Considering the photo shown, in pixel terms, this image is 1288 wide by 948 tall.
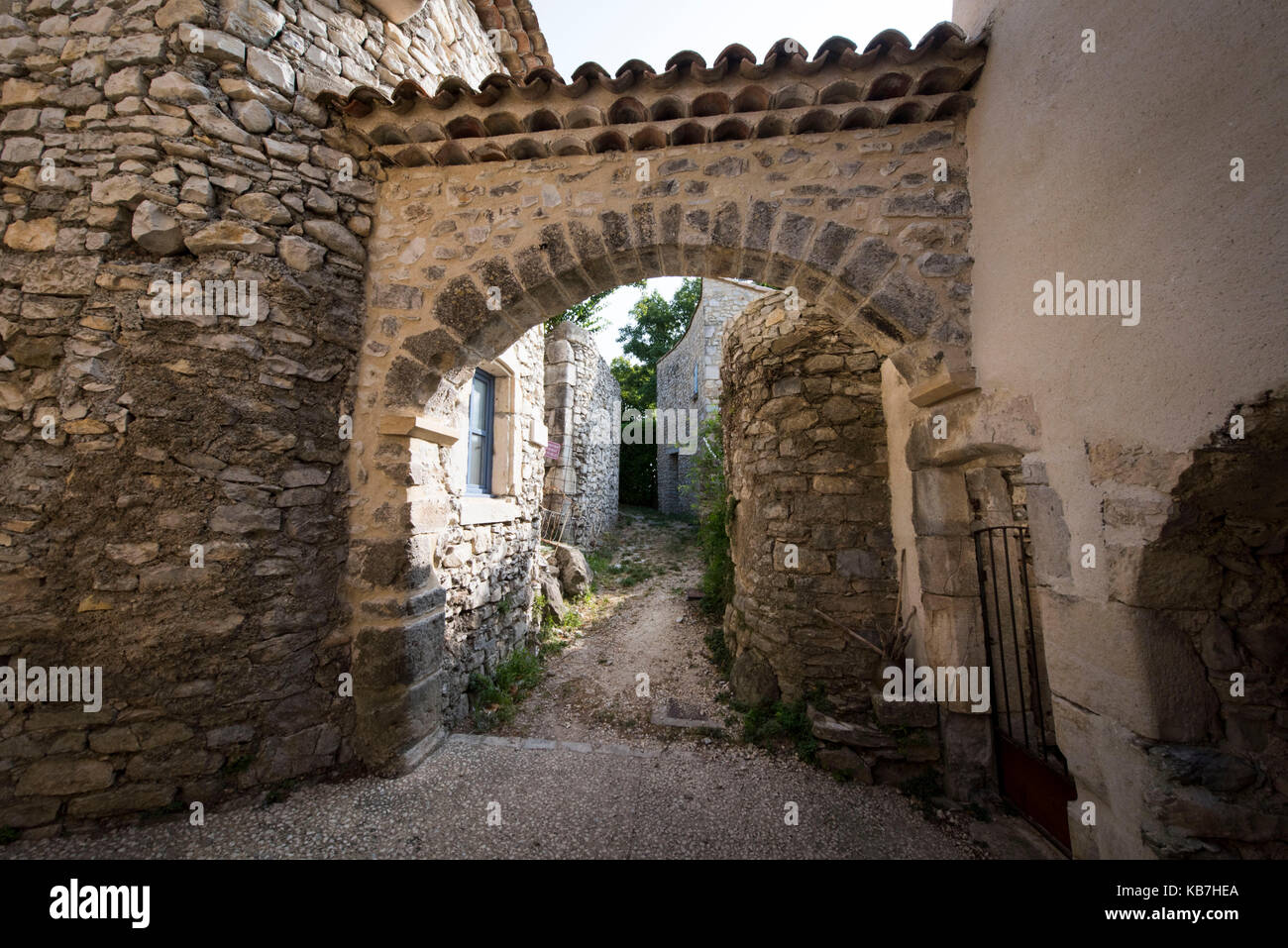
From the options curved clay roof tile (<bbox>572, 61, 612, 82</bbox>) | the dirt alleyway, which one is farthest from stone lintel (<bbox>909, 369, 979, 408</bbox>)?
the dirt alleyway

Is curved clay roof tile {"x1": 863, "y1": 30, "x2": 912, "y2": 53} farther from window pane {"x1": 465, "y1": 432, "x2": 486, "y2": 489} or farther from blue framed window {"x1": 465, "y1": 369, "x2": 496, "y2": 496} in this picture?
window pane {"x1": 465, "y1": 432, "x2": 486, "y2": 489}

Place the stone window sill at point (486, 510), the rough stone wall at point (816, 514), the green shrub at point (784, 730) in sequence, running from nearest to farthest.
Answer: the green shrub at point (784, 730) → the rough stone wall at point (816, 514) → the stone window sill at point (486, 510)

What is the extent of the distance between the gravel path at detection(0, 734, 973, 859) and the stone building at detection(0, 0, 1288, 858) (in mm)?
182

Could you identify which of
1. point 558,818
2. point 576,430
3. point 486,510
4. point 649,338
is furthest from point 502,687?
point 649,338

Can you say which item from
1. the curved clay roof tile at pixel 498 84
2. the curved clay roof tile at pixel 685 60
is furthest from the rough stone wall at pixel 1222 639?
the curved clay roof tile at pixel 498 84

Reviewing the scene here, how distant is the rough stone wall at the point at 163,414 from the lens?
2008 mm

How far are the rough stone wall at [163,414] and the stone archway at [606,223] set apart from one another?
268mm

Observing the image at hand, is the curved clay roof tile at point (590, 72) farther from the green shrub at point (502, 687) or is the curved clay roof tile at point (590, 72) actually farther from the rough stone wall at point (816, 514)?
the green shrub at point (502, 687)

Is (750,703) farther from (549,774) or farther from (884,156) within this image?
(884,156)

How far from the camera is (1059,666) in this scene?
1828 millimetres

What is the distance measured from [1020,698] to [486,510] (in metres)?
3.76

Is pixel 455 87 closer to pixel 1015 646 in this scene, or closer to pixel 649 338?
pixel 1015 646

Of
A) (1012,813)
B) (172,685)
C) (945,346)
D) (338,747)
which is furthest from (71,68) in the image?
(1012,813)
